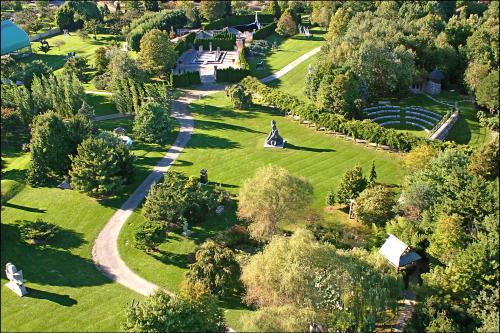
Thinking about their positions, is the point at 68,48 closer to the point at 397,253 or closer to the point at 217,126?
the point at 217,126

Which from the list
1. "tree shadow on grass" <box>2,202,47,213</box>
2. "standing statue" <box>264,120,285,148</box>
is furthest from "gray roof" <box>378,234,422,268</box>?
"tree shadow on grass" <box>2,202,47,213</box>

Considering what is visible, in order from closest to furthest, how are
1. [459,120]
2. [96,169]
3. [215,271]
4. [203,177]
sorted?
[215,271], [96,169], [203,177], [459,120]

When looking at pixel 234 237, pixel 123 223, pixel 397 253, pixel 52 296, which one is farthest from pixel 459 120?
pixel 52 296

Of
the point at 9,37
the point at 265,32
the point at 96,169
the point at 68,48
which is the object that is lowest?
the point at 96,169

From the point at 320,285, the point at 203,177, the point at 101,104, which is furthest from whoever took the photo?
the point at 101,104

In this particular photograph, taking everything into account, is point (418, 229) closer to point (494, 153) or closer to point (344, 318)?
point (494, 153)

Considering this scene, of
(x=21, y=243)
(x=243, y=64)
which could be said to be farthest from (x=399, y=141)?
(x=21, y=243)

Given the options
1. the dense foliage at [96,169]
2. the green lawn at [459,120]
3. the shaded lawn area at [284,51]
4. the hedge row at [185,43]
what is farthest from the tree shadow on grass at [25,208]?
the hedge row at [185,43]

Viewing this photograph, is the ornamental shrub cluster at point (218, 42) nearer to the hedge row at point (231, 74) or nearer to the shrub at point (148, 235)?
the hedge row at point (231, 74)
